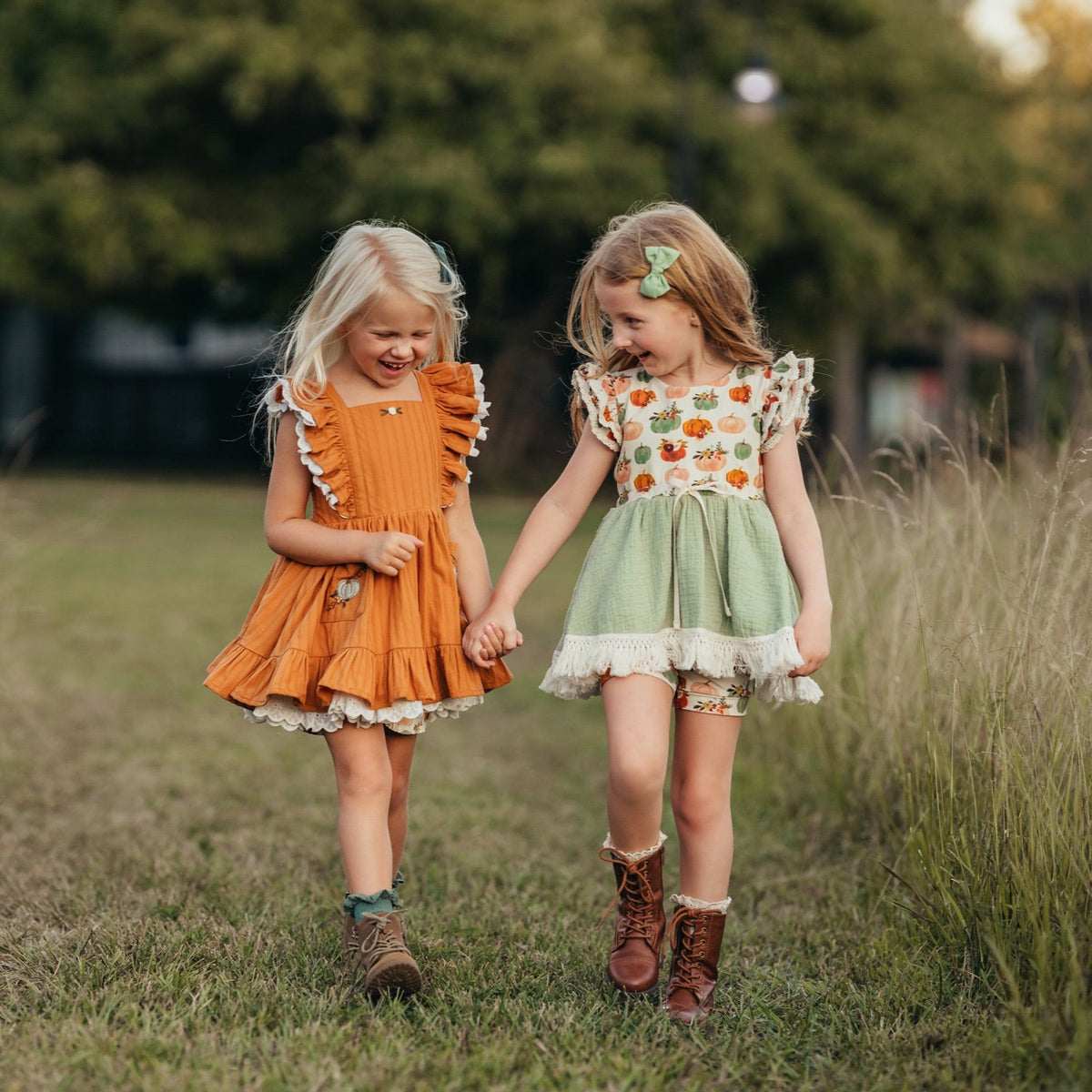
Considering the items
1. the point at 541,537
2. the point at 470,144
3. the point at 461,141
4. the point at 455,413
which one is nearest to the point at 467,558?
the point at 541,537

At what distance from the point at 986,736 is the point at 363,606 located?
153cm

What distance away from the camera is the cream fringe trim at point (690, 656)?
9.62ft

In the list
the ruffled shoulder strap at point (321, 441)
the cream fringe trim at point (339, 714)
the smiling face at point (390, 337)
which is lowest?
the cream fringe trim at point (339, 714)

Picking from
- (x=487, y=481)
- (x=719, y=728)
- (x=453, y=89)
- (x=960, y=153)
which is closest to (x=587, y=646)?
(x=719, y=728)

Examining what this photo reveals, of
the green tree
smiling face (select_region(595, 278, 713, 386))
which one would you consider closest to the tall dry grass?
smiling face (select_region(595, 278, 713, 386))

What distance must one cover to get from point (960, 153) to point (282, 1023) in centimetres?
1978

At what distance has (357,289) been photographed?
314 centimetres

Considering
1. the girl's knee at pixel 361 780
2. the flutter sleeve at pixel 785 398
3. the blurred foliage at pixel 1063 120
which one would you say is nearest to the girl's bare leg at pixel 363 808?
the girl's knee at pixel 361 780

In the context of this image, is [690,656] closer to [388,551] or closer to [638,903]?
[638,903]

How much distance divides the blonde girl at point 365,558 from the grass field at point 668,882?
38 centimetres

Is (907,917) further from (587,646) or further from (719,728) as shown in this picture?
(587,646)

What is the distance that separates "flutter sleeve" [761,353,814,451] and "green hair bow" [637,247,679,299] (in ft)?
1.06

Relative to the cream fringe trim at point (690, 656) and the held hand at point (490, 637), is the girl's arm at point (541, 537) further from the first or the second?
the cream fringe trim at point (690, 656)

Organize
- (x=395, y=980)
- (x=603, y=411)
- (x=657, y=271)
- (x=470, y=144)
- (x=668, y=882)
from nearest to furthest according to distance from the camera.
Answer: (x=395, y=980), (x=657, y=271), (x=603, y=411), (x=668, y=882), (x=470, y=144)
